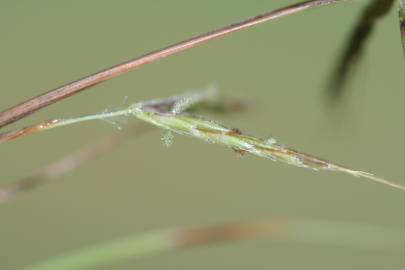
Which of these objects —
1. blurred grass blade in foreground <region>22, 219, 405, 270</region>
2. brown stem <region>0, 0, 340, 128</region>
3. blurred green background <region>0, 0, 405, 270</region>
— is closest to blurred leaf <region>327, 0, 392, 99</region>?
brown stem <region>0, 0, 340, 128</region>

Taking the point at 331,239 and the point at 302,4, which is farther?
the point at 331,239

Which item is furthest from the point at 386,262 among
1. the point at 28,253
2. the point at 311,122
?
the point at 28,253

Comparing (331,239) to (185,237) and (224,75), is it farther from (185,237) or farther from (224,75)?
(224,75)

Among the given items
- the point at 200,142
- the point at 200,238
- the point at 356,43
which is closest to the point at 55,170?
the point at 200,238

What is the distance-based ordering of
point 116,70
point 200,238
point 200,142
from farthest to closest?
1. point 200,142
2. point 200,238
3. point 116,70

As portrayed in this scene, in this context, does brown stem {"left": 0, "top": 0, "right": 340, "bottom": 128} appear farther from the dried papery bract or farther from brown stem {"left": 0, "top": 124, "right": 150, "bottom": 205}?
brown stem {"left": 0, "top": 124, "right": 150, "bottom": 205}

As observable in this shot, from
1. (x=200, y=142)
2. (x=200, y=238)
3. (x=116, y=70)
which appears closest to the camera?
(x=116, y=70)

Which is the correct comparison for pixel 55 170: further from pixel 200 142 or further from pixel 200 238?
pixel 200 142

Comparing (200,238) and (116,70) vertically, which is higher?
(116,70)
